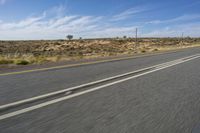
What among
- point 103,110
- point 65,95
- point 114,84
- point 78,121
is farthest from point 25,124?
point 114,84

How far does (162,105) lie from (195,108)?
63 centimetres

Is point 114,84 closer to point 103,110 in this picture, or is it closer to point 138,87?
point 138,87

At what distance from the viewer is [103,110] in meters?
4.11

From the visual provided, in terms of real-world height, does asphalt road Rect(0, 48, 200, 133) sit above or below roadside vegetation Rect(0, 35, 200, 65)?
above

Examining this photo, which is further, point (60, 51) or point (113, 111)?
point (60, 51)

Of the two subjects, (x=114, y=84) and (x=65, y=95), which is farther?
(x=114, y=84)

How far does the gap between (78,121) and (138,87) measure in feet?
10.1

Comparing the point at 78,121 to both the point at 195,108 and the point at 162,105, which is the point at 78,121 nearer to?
the point at 162,105

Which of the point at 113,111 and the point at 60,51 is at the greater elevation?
the point at 113,111

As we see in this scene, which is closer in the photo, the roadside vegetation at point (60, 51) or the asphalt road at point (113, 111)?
the asphalt road at point (113, 111)

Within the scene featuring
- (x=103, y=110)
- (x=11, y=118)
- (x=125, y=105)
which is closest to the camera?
(x=11, y=118)

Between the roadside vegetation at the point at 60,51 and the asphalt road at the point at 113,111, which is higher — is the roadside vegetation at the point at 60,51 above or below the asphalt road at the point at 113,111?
below

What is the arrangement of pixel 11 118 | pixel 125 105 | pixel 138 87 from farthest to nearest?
pixel 138 87 < pixel 125 105 < pixel 11 118

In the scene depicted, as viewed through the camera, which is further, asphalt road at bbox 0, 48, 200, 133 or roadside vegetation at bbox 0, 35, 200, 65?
roadside vegetation at bbox 0, 35, 200, 65
